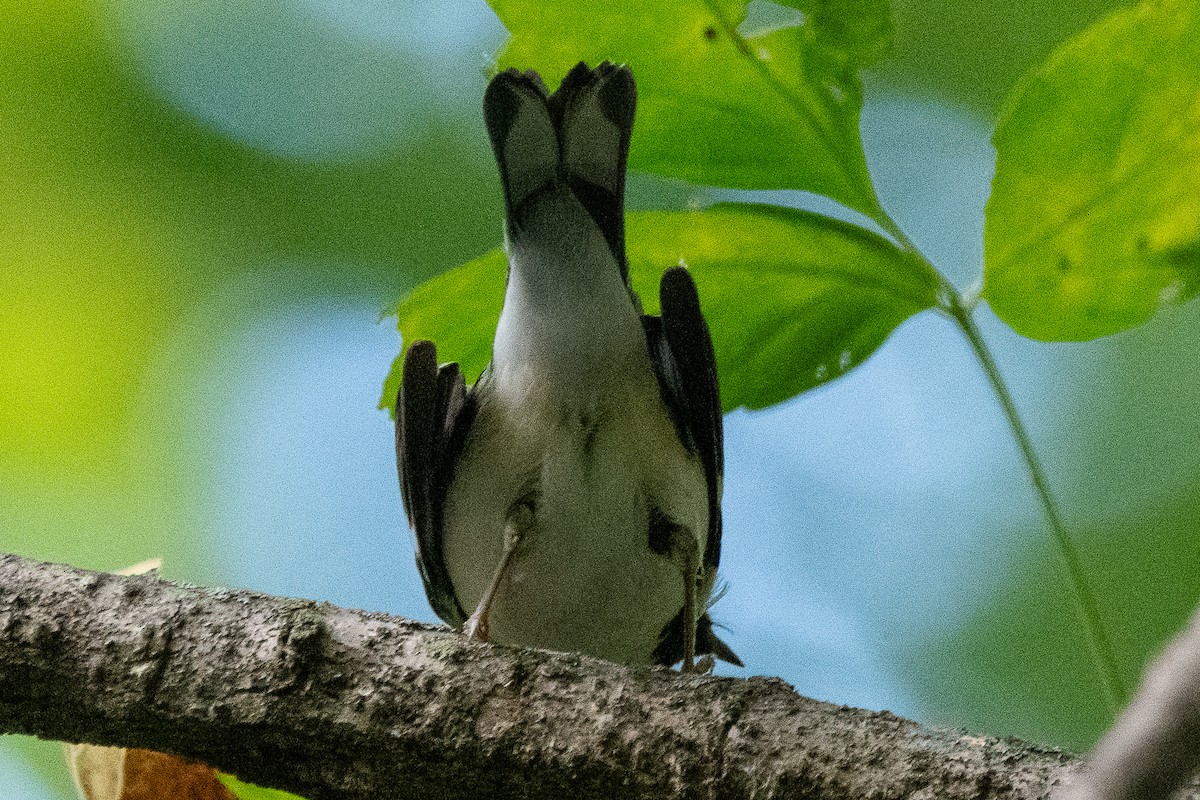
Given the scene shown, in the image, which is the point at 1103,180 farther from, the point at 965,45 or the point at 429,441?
the point at 965,45

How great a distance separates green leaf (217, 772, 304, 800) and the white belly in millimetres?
1289

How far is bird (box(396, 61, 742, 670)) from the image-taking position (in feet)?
11.3

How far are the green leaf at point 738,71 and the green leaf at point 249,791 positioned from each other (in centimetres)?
164

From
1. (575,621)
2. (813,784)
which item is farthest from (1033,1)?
(813,784)

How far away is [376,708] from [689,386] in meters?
1.42

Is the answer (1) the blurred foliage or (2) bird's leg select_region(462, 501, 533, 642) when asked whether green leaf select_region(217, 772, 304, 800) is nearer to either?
(2) bird's leg select_region(462, 501, 533, 642)

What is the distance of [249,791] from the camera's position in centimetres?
235

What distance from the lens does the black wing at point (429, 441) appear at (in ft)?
10.9

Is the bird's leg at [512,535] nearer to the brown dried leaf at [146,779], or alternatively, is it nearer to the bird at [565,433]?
the bird at [565,433]

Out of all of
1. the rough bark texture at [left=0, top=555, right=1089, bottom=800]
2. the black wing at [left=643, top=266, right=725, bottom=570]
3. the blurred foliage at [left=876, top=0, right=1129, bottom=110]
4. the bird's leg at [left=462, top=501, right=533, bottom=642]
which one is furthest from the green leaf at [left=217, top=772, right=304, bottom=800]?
the blurred foliage at [left=876, top=0, right=1129, bottom=110]

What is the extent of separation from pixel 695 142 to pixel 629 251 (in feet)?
1.51

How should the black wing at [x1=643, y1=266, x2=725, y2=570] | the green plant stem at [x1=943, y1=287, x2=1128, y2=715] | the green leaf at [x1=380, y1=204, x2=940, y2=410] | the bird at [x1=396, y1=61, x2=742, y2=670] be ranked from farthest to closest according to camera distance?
the bird at [x1=396, y1=61, x2=742, y2=670] → the black wing at [x1=643, y1=266, x2=725, y2=570] → the green leaf at [x1=380, y1=204, x2=940, y2=410] → the green plant stem at [x1=943, y1=287, x2=1128, y2=715]

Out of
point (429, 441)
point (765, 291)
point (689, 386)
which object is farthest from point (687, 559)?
point (765, 291)

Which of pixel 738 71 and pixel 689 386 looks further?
pixel 689 386
